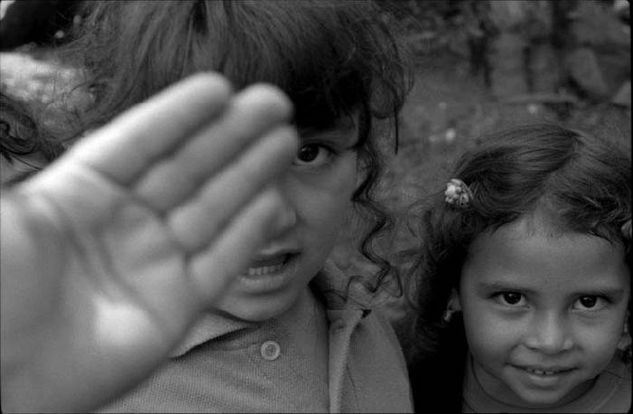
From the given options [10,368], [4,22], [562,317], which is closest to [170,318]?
[10,368]

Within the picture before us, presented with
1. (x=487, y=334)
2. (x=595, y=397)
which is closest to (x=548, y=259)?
(x=487, y=334)

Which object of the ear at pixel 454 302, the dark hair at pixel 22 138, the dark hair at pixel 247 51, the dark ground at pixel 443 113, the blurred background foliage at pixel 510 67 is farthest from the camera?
the blurred background foliage at pixel 510 67

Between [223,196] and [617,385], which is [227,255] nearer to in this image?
[223,196]

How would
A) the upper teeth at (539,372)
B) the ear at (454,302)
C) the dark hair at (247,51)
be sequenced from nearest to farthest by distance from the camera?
the dark hair at (247,51), the upper teeth at (539,372), the ear at (454,302)

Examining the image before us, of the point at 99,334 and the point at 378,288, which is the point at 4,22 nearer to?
the point at 378,288

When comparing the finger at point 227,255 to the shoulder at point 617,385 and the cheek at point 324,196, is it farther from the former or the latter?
the shoulder at point 617,385

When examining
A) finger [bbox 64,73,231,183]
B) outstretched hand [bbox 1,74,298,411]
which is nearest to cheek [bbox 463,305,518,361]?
outstretched hand [bbox 1,74,298,411]

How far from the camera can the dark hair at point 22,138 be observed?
2.08 metres

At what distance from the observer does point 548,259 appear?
2098 millimetres

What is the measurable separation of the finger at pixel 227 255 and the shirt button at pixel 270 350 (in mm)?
738

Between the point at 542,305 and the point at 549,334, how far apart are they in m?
0.06

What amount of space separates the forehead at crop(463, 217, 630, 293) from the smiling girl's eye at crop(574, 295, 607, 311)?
0.13 ft

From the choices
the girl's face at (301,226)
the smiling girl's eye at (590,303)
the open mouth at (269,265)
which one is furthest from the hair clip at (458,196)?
the open mouth at (269,265)

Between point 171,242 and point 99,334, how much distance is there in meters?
0.13
